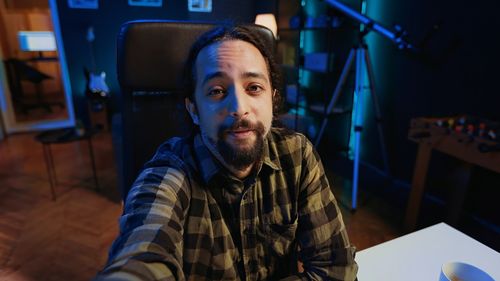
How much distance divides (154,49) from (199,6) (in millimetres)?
698

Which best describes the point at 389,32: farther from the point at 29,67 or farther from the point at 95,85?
the point at 29,67

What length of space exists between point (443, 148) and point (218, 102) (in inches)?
57.1

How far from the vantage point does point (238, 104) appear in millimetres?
718

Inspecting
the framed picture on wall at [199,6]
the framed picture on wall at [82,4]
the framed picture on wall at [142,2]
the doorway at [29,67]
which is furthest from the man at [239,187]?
the doorway at [29,67]

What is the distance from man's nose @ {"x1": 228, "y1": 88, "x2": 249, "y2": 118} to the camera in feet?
2.34

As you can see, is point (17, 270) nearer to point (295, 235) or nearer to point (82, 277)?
point (82, 277)

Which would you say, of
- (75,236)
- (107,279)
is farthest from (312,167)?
(75,236)

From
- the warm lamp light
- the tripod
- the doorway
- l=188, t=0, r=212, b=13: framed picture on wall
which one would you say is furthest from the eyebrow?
the doorway

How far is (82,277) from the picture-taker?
1.66m

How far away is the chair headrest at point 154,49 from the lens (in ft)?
3.02

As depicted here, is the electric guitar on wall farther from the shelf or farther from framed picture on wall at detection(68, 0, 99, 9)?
the shelf

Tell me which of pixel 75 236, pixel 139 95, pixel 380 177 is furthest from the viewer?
pixel 380 177

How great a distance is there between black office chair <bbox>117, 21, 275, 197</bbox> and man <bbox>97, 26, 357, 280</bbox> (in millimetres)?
156

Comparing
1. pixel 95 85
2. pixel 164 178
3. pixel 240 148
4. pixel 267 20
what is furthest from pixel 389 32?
pixel 95 85
